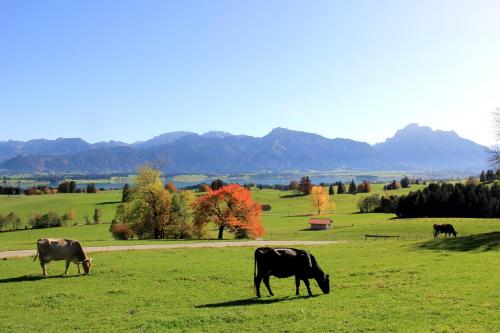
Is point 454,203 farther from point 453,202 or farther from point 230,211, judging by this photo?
point 230,211

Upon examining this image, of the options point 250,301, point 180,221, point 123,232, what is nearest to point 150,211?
point 180,221

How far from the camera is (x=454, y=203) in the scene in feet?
349

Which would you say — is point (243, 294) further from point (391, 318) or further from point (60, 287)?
point (60, 287)

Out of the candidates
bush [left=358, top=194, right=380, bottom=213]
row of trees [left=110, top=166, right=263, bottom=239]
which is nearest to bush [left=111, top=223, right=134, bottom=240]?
row of trees [left=110, top=166, right=263, bottom=239]

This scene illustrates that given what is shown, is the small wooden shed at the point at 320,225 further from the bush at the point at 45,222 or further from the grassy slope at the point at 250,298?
the bush at the point at 45,222

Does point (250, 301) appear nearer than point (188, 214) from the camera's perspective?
Yes

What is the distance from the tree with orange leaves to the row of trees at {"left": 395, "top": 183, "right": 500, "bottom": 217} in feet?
191

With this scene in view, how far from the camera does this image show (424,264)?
2547 centimetres

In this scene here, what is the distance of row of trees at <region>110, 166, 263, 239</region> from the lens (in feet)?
221

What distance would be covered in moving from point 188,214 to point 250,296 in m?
50.7

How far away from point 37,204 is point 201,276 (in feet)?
518

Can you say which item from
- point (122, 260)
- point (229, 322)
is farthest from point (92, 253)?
point (229, 322)

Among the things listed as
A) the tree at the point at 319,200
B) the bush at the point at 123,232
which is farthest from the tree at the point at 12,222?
the tree at the point at 319,200

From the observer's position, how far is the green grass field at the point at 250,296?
49.2ft
